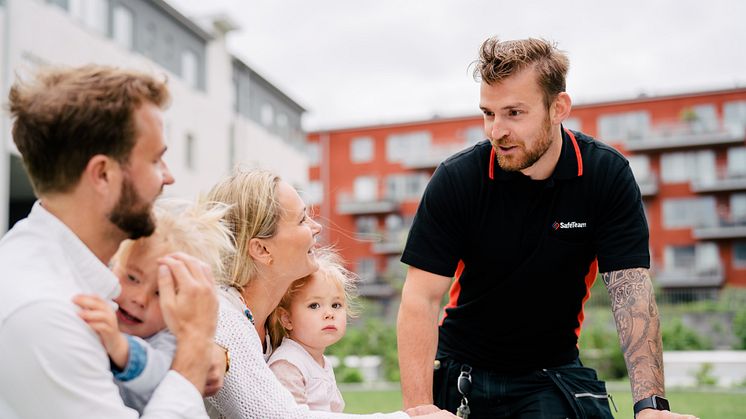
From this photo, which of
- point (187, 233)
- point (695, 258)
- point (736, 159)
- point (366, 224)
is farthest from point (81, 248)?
point (366, 224)

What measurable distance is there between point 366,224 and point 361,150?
182 inches

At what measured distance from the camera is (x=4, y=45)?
17062mm

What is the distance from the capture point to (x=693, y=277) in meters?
43.3

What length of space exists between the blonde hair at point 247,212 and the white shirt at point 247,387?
387 millimetres

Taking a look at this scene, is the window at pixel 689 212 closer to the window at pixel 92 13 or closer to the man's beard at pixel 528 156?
the window at pixel 92 13

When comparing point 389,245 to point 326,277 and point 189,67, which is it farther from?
point 326,277

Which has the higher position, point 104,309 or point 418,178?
point 418,178

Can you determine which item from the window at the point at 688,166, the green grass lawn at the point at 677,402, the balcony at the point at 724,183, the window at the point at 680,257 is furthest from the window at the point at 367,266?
the green grass lawn at the point at 677,402

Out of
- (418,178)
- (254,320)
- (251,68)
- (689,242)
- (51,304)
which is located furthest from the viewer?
(418,178)

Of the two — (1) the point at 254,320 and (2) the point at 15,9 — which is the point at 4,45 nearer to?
(2) the point at 15,9

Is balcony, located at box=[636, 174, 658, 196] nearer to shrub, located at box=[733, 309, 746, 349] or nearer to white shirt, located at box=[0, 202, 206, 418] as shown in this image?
shrub, located at box=[733, 309, 746, 349]

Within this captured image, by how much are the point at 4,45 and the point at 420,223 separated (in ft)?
52.0

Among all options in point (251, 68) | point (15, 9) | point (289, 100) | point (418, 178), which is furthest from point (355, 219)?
point (15, 9)

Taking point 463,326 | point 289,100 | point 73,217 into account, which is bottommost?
point 463,326
